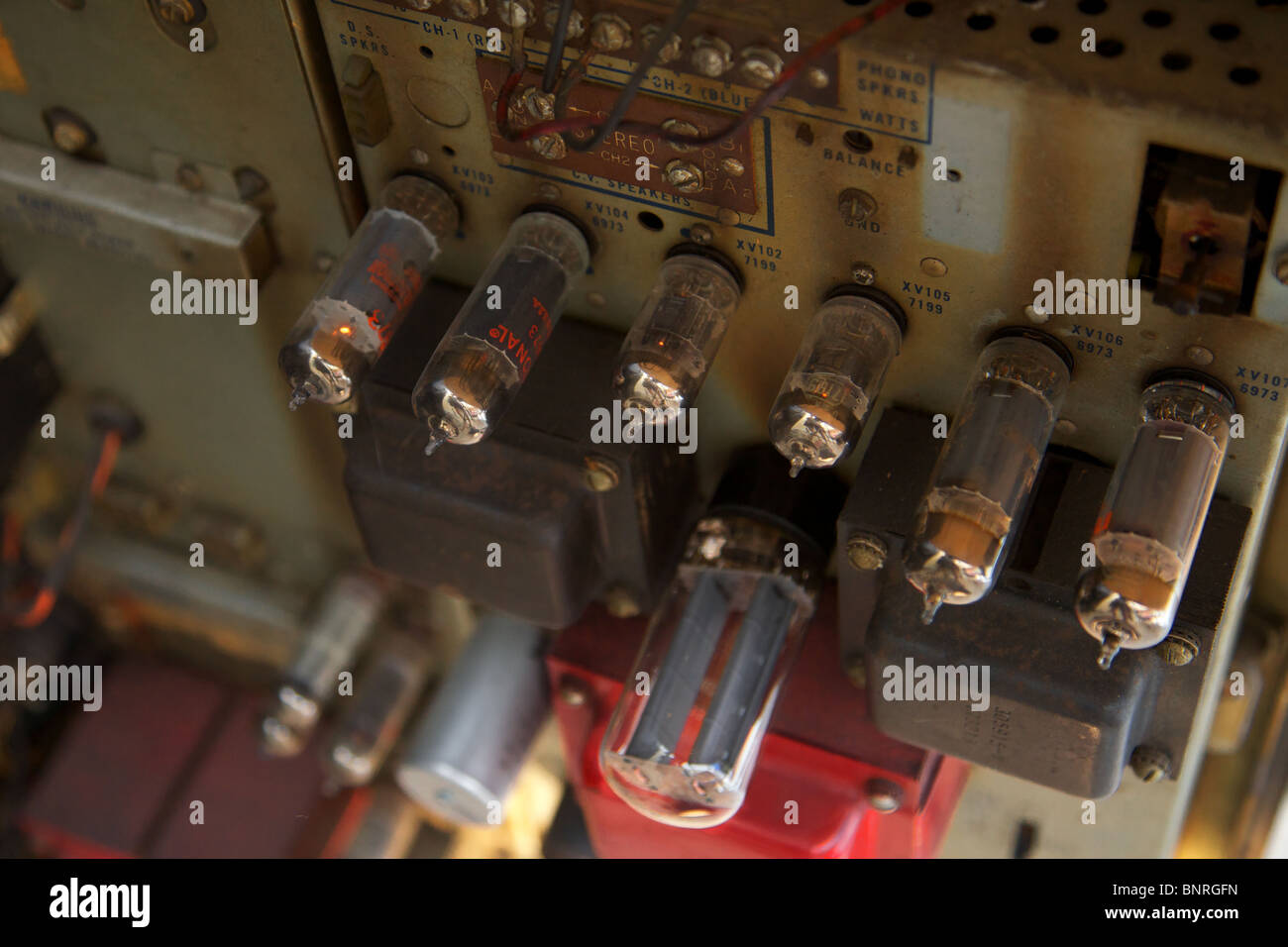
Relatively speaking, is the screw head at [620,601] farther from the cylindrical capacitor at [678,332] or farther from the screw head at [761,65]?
the screw head at [761,65]

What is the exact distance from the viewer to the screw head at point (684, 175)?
105 centimetres

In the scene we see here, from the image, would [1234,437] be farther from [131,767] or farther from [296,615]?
[131,767]

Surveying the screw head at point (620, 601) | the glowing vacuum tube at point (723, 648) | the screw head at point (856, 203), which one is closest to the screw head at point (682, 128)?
the screw head at point (856, 203)

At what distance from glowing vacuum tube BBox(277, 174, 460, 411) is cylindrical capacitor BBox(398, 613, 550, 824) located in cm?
44

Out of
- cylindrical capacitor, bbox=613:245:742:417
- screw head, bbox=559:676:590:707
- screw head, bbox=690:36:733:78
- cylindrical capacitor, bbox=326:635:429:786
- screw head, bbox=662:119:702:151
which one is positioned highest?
screw head, bbox=690:36:733:78

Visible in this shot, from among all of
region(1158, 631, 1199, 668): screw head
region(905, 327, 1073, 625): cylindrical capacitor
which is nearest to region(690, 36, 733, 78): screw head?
region(905, 327, 1073, 625): cylindrical capacitor

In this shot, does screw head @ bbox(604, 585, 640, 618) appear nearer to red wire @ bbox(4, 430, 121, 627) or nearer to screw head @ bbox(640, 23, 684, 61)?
screw head @ bbox(640, 23, 684, 61)

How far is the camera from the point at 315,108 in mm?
1171

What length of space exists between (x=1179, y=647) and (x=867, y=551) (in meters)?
0.23

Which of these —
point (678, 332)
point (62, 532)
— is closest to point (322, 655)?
point (62, 532)

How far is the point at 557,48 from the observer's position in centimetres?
97

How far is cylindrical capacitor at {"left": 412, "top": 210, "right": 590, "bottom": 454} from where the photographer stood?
1.06 meters

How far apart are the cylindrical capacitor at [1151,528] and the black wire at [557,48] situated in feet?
1.50
